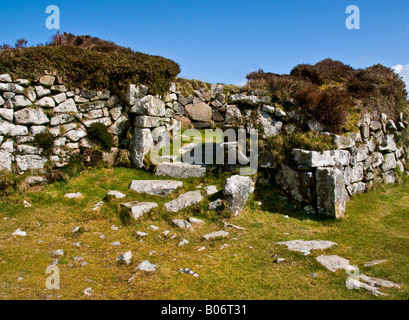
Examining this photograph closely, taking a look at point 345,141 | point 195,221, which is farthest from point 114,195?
point 345,141

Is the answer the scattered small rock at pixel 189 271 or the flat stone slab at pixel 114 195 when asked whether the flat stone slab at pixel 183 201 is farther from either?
the scattered small rock at pixel 189 271

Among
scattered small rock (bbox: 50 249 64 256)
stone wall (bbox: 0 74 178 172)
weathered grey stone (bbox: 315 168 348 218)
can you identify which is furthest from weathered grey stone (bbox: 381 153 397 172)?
scattered small rock (bbox: 50 249 64 256)

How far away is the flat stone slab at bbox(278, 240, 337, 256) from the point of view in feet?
20.8

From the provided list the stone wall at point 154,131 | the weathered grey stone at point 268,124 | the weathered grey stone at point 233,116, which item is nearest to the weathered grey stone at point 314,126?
the stone wall at point 154,131

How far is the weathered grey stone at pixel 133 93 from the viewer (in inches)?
433

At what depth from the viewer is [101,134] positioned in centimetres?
1067

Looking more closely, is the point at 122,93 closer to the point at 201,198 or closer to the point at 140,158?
the point at 140,158

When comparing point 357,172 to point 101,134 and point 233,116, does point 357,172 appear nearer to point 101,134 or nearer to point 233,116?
point 233,116

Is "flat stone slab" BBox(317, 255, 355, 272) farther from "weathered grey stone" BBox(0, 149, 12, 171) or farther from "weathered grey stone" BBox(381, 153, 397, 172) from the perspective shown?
"weathered grey stone" BBox(0, 149, 12, 171)

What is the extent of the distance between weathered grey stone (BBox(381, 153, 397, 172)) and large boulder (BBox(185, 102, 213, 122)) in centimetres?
853

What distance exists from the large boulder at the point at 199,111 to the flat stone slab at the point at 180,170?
4.81 metres

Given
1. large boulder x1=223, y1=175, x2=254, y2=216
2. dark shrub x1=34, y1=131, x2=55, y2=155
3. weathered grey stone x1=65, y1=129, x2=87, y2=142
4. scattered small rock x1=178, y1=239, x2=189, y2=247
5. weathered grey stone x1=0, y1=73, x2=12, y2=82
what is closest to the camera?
scattered small rock x1=178, y1=239, x2=189, y2=247

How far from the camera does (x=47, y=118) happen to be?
383 inches
